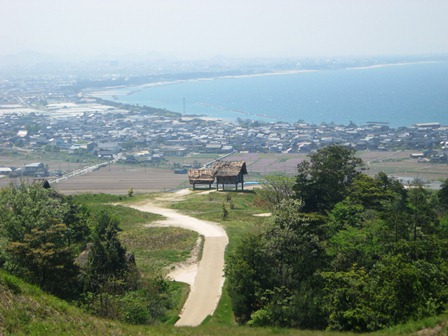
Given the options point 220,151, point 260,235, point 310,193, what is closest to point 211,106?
point 220,151

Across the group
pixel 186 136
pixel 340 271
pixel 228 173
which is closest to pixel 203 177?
pixel 228 173

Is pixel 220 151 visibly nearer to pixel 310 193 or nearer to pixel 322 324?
pixel 310 193

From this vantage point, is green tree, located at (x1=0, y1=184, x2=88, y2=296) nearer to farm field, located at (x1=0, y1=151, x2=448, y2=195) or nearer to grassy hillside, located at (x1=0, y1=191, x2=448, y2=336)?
grassy hillside, located at (x1=0, y1=191, x2=448, y2=336)

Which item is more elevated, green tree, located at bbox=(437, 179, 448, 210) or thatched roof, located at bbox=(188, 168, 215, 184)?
green tree, located at bbox=(437, 179, 448, 210)

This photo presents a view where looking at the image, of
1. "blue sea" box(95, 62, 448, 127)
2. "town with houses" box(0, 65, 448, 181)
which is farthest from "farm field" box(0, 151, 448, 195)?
"blue sea" box(95, 62, 448, 127)

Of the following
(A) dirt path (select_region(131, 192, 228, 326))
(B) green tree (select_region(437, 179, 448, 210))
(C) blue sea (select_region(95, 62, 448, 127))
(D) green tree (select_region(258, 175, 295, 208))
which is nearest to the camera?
(A) dirt path (select_region(131, 192, 228, 326))

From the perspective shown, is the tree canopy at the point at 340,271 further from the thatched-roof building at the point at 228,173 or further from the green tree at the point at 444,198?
the thatched-roof building at the point at 228,173

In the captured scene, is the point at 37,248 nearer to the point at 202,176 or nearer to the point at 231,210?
the point at 231,210
